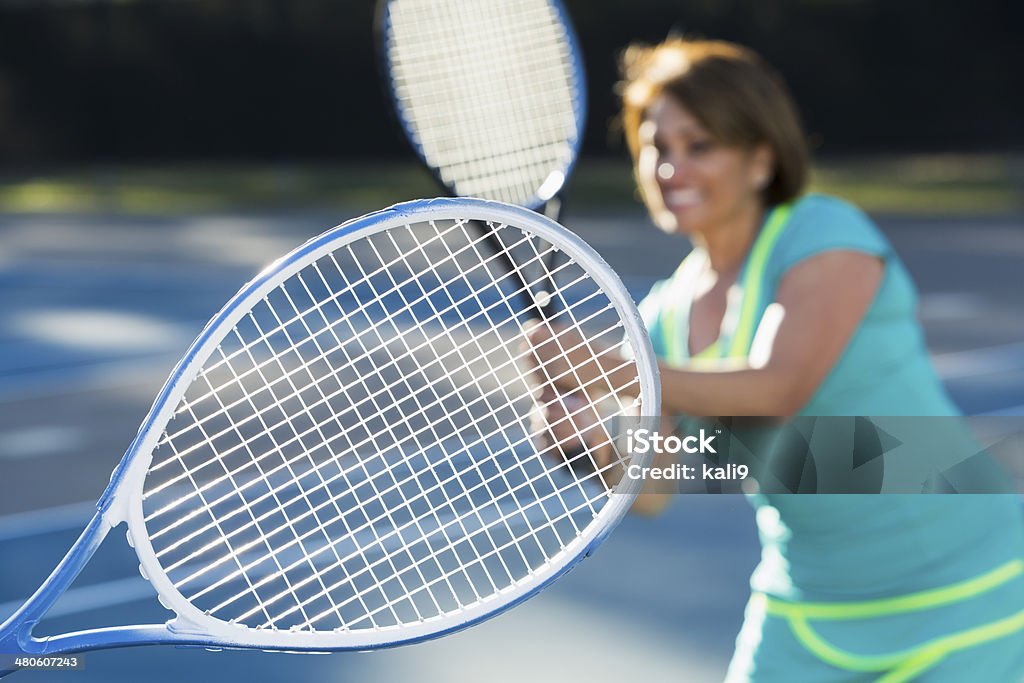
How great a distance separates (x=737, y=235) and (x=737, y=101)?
8.2 inches

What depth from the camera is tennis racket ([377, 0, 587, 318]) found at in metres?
3.19

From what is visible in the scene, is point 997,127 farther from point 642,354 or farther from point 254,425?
point 642,354

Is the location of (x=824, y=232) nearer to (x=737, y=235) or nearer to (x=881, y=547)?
(x=737, y=235)

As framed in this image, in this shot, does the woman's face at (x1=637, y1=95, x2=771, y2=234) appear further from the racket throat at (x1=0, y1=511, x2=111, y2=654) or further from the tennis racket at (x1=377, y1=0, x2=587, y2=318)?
the racket throat at (x1=0, y1=511, x2=111, y2=654)

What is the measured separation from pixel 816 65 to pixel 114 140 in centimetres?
1041

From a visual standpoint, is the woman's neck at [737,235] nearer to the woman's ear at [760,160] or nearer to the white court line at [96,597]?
the woman's ear at [760,160]

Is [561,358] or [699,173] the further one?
[699,173]

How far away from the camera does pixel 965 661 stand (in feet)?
7.98

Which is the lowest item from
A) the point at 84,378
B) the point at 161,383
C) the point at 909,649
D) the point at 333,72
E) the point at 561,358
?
the point at 333,72

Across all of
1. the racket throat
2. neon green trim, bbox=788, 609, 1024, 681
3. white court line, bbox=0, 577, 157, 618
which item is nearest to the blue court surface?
white court line, bbox=0, 577, 157, 618

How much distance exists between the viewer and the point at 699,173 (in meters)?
2.57

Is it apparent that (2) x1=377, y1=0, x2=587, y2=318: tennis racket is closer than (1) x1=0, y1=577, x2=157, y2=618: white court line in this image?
Yes

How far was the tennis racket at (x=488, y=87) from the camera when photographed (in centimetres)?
319

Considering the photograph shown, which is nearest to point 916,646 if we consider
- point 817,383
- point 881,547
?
point 881,547
